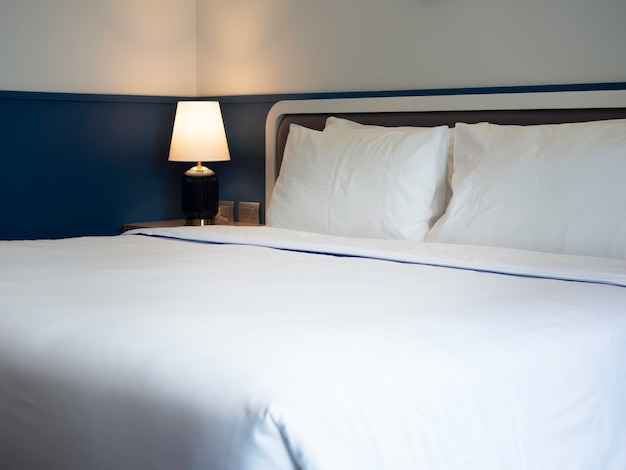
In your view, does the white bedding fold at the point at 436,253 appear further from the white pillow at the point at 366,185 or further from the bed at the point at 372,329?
the white pillow at the point at 366,185

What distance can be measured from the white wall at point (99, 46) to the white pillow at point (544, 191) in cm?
194

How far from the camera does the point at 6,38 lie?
3674 mm

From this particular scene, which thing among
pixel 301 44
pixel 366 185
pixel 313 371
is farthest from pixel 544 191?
pixel 301 44

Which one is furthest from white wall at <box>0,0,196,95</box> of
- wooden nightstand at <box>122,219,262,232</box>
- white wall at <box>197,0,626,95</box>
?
wooden nightstand at <box>122,219,262,232</box>

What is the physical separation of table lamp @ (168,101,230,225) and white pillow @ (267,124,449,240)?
742 mm

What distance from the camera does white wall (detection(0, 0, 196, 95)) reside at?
12.2 ft

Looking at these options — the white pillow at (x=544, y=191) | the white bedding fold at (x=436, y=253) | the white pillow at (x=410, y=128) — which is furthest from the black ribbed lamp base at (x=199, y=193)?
the white pillow at (x=544, y=191)

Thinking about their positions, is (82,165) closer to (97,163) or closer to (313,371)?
(97,163)

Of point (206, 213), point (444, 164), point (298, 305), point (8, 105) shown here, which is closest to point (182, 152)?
point (206, 213)

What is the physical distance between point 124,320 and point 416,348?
0.54 metres

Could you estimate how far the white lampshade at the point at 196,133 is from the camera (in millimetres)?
3889

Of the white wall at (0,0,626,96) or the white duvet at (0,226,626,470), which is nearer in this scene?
the white duvet at (0,226,626,470)

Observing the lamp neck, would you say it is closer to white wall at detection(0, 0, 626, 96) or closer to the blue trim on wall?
the blue trim on wall

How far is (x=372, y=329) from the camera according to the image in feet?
5.01
